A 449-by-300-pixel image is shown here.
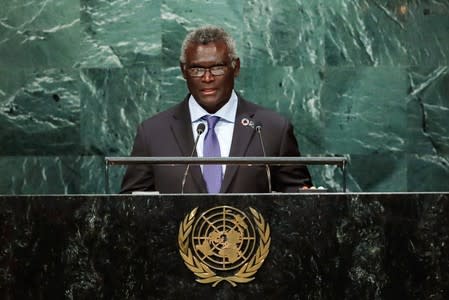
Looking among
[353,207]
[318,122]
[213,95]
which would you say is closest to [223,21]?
[318,122]

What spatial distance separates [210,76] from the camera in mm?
5812

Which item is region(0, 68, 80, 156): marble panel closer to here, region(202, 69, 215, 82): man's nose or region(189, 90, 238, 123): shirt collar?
region(189, 90, 238, 123): shirt collar

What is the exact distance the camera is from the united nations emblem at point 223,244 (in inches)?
168

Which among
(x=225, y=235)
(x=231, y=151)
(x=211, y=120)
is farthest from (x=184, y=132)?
(x=225, y=235)

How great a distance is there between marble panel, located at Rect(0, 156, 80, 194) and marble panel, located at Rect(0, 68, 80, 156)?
5 cm

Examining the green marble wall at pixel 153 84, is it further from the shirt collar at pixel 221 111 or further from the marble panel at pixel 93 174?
the shirt collar at pixel 221 111

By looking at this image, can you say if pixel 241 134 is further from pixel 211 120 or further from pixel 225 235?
pixel 225 235

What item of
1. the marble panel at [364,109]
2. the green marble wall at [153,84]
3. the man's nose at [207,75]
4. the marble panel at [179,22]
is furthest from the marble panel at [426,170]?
the man's nose at [207,75]

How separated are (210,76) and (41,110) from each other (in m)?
2.16

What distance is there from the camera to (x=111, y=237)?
429cm

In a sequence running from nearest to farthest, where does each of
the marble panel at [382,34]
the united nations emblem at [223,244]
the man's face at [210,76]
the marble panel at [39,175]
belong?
the united nations emblem at [223,244] < the man's face at [210,76] < the marble panel at [39,175] < the marble panel at [382,34]

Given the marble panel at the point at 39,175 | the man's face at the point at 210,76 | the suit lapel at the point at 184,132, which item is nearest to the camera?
the suit lapel at the point at 184,132

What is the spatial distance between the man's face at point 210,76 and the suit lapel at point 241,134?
4.8 inches

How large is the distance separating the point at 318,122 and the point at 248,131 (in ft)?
6.28
